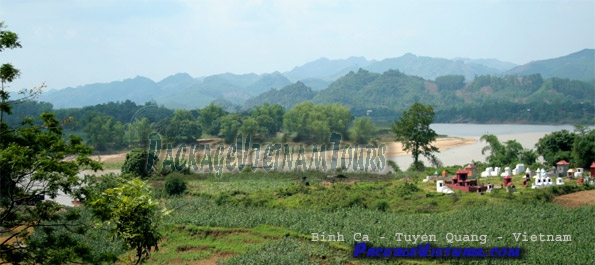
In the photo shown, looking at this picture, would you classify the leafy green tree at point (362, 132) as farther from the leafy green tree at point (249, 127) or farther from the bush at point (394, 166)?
the bush at point (394, 166)

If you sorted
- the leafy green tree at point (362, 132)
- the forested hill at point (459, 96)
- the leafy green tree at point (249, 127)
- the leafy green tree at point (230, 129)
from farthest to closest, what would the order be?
1. the forested hill at point (459, 96)
2. the leafy green tree at point (230, 129)
3. the leafy green tree at point (249, 127)
4. the leafy green tree at point (362, 132)

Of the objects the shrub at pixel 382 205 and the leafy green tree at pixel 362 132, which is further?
the leafy green tree at pixel 362 132

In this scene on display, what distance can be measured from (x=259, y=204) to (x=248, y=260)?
25.2ft

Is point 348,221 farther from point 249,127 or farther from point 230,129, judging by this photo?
point 230,129

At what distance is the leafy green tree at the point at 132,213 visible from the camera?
29.9 feet

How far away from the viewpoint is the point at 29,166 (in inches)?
378

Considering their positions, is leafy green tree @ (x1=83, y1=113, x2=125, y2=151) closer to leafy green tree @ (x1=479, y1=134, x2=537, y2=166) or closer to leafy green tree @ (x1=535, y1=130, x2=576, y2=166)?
leafy green tree @ (x1=479, y1=134, x2=537, y2=166)

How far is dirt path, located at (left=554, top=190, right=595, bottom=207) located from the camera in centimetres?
2070

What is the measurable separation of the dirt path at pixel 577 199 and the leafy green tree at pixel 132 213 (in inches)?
660

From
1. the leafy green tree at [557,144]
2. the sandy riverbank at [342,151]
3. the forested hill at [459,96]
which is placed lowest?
the sandy riverbank at [342,151]

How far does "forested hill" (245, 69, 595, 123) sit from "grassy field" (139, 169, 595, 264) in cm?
8055

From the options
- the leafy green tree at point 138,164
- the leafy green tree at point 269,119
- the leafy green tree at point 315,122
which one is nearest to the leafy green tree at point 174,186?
the leafy green tree at point 138,164

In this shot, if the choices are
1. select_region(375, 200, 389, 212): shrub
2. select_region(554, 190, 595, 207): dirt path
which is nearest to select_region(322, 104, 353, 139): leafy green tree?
select_region(375, 200, 389, 212): shrub

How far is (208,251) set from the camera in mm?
18484
